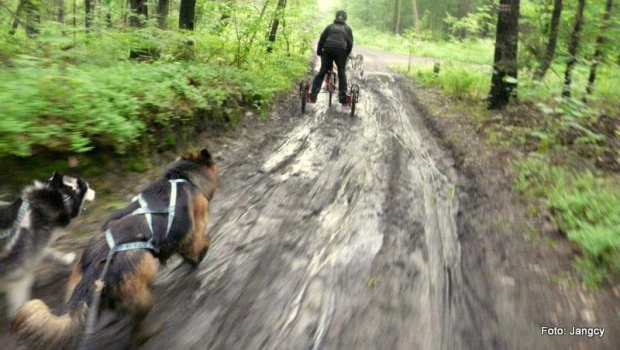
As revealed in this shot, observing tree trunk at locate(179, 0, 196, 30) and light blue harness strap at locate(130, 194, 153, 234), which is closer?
light blue harness strap at locate(130, 194, 153, 234)

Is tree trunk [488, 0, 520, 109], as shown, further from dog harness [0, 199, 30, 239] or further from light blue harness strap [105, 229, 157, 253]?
dog harness [0, 199, 30, 239]

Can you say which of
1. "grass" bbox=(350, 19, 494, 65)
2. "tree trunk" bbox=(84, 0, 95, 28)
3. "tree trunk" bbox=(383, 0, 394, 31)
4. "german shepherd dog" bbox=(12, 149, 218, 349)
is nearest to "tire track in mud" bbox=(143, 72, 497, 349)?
"german shepherd dog" bbox=(12, 149, 218, 349)

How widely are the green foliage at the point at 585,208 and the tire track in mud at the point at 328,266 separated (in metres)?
1.17

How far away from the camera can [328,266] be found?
3664 millimetres

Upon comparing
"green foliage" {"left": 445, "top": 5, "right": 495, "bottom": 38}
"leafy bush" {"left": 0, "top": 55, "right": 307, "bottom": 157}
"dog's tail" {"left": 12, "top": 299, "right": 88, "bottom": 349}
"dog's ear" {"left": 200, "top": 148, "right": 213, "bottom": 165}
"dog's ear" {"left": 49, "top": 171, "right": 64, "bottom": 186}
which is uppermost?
"green foliage" {"left": 445, "top": 5, "right": 495, "bottom": 38}

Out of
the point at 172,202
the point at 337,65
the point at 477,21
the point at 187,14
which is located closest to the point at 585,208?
the point at 172,202

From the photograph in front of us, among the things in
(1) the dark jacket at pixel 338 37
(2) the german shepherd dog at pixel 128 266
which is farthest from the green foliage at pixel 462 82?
(2) the german shepherd dog at pixel 128 266

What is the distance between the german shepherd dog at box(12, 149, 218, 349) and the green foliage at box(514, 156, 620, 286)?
3.72 m

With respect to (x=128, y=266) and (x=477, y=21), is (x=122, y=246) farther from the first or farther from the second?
(x=477, y=21)

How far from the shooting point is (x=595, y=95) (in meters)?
8.59

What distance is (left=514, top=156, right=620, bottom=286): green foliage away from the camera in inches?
143

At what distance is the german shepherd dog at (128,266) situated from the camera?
1986mm

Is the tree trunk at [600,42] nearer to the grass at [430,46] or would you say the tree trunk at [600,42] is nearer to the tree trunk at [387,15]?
the grass at [430,46]

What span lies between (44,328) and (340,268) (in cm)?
242
